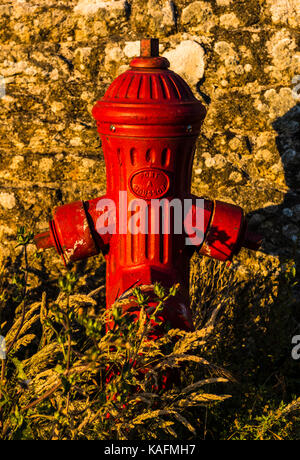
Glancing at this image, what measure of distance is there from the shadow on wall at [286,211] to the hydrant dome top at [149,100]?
3.02ft

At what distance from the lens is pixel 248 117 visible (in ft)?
8.48

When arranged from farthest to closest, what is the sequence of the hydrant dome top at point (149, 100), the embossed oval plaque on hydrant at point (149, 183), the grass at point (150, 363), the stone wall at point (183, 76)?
1. the stone wall at point (183, 76)
2. the embossed oval plaque on hydrant at point (149, 183)
3. the hydrant dome top at point (149, 100)
4. the grass at point (150, 363)

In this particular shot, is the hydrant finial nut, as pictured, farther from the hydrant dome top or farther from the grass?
the grass

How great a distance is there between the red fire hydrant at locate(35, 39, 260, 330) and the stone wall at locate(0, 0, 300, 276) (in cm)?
68

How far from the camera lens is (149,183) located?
1.82 metres

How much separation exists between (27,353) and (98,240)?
955 mm

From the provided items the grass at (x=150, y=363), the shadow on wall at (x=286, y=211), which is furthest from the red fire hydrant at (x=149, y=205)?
the shadow on wall at (x=286, y=211)

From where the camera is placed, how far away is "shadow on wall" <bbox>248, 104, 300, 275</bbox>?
257 cm

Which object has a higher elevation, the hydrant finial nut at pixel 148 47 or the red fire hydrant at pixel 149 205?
the hydrant finial nut at pixel 148 47

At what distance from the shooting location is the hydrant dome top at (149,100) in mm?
1694

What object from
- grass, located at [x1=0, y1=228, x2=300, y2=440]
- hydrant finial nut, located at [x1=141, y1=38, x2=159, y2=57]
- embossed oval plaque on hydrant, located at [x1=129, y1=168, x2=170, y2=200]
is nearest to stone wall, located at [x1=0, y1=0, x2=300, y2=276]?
grass, located at [x1=0, y1=228, x2=300, y2=440]

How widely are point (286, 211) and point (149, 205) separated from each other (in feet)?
3.58

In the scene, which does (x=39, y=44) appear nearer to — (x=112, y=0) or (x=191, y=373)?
(x=112, y=0)

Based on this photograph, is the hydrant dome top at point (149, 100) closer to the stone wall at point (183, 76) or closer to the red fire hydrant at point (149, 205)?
the red fire hydrant at point (149, 205)
